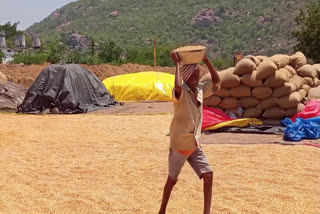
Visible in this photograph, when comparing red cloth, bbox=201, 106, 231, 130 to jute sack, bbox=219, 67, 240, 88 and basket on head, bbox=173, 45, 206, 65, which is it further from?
basket on head, bbox=173, 45, 206, 65

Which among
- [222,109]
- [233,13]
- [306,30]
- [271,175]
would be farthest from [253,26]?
[271,175]

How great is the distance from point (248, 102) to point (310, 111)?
129 centimetres

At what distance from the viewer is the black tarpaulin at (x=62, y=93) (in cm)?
1556

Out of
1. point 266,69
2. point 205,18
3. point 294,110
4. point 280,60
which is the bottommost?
point 294,110

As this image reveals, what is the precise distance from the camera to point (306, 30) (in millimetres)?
27484

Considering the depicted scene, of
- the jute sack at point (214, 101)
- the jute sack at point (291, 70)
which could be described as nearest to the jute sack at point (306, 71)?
the jute sack at point (291, 70)

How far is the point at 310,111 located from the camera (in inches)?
378

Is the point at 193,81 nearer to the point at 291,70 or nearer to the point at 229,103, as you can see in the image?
the point at 229,103

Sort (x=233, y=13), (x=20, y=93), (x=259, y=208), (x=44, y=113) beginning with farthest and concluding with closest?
(x=233, y=13)
(x=20, y=93)
(x=44, y=113)
(x=259, y=208)

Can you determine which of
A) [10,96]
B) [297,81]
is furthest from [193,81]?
[10,96]

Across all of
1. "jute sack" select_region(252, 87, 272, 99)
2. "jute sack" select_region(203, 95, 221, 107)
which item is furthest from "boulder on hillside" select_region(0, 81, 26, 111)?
"jute sack" select_region(252, 87, 272, 99)

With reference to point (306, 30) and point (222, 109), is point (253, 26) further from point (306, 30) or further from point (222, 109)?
point (222, 109)

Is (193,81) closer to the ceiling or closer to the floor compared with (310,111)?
closer to the ceiling

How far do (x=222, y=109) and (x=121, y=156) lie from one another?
3.58m
